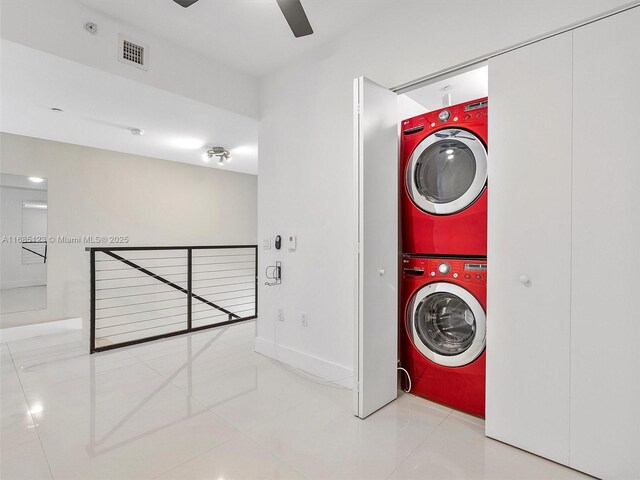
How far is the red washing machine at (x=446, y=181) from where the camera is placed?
1.98 meters

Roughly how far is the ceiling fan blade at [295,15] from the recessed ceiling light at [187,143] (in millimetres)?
2555

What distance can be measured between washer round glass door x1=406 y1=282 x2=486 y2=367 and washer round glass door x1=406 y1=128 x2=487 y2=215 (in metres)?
0.54

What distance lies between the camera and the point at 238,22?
238cm

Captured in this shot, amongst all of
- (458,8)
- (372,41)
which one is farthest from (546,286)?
(372,41)

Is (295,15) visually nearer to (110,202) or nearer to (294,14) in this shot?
(294,14)

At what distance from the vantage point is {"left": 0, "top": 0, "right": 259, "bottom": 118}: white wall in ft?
6.59

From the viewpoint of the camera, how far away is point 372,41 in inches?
92.0

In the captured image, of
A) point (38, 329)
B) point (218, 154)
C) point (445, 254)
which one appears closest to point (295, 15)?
point (445, 254)

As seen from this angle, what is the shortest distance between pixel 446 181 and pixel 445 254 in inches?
19.1

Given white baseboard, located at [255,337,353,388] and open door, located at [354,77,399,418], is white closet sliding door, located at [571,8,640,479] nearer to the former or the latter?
open door, located at [354,77,399,418]

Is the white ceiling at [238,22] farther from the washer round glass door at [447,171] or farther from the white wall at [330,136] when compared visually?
the washer round glass door at [447,171]

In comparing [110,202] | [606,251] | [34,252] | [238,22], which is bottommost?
[34,252]

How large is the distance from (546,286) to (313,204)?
5.62ft

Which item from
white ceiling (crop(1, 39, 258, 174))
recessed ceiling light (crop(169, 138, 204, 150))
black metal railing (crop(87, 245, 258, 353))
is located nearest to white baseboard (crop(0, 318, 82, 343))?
black metal railing (crop(87, 245, 258, 353))
